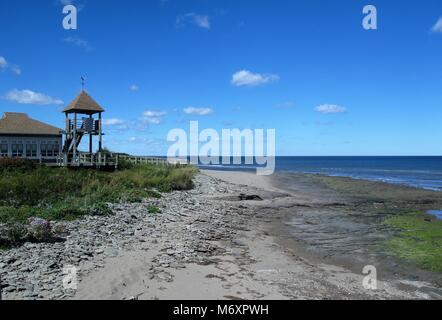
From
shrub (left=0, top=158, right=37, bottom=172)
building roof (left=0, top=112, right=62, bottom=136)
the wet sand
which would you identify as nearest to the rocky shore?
the wet sand

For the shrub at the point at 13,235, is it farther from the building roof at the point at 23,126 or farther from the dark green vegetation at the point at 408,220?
the building roof at the point at 23,126

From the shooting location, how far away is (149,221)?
1631cm

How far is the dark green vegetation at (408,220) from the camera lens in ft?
47.6

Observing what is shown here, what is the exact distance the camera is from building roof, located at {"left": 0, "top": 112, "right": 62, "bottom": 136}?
35250mm

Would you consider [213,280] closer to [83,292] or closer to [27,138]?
[83,292]

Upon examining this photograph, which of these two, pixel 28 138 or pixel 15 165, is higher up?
pixel 28 138

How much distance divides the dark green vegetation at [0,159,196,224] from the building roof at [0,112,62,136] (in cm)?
751

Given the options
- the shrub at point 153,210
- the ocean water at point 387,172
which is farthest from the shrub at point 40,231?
the ocean water at point 387,172

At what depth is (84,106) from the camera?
34625 millimetres

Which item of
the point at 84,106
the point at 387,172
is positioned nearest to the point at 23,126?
the point at 84,106

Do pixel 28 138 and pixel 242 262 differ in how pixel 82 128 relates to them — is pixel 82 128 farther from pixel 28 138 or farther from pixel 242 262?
pixel 242 262

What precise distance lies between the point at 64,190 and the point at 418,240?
17.4 m

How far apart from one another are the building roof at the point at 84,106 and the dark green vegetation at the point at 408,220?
22.2 meters

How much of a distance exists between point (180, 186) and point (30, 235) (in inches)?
726
